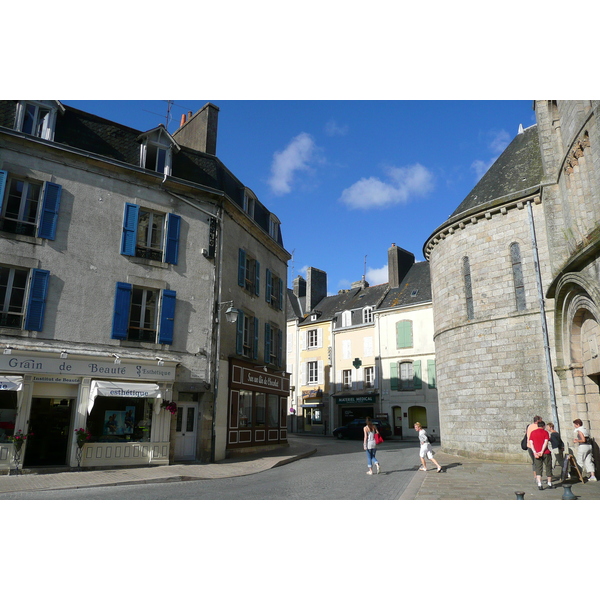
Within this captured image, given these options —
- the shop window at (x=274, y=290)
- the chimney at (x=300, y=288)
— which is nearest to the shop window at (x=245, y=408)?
the shop window at (x=274, y=290)

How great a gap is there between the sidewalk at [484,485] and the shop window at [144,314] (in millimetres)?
7510

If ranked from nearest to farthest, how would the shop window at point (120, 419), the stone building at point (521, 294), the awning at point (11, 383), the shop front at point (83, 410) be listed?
the stone building at point (521, 294) → the awning at point (11, 383) → the shop front at point (83, 410) → the shop window at point (120, 419)

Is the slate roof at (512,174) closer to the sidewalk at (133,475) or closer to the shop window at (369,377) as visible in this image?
the sidewalk at (133,475)

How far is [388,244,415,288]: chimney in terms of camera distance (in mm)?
30469

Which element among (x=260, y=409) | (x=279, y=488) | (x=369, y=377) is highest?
(x=369, y=377)

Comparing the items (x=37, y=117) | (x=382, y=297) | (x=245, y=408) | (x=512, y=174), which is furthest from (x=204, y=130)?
(x=382, y=297)

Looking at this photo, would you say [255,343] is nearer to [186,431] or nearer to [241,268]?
[241,268]

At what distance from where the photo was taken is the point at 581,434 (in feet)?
31.1

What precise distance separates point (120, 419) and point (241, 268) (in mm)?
6384

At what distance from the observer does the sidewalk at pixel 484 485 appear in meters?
8.11

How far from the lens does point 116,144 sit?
13.5 meters

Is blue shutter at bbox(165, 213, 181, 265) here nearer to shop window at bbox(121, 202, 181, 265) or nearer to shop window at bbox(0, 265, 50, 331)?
shop window at bbox(121, 202, 181, 265)

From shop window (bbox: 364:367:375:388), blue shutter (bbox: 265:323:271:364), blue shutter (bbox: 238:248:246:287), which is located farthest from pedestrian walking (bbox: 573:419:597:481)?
shop window (bbox: 364:367:375:388)

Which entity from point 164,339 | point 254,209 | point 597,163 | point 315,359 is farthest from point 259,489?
point 315,359
